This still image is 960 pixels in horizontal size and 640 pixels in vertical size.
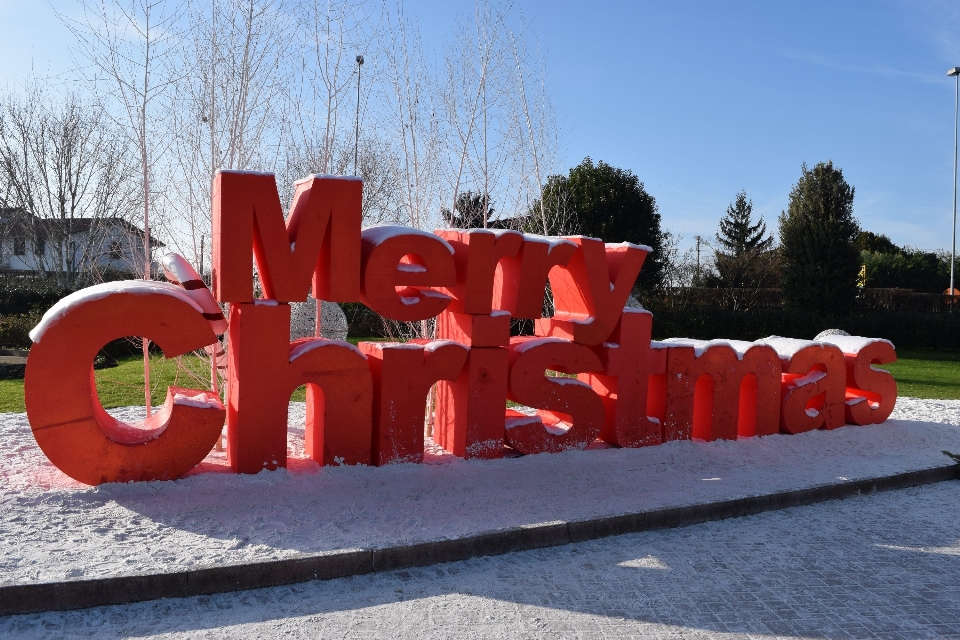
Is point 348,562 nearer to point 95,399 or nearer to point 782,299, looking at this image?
point 95,399

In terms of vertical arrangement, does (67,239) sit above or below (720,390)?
above

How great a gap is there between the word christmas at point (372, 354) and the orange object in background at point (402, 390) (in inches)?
0.6

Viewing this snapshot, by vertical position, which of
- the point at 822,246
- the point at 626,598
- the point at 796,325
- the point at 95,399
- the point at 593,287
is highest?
the point at 822,246

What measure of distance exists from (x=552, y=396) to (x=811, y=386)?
3805mm

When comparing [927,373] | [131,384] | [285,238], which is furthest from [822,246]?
[285,238]

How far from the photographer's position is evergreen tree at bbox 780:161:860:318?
25.8 m

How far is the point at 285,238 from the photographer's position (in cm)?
604

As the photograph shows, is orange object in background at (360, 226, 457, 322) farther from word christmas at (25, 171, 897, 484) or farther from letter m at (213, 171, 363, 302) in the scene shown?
letter m at (213, 171, 363, 302)

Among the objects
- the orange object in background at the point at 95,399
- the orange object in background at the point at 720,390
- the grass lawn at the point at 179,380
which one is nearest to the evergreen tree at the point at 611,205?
the grass lawn at the point at 179,380

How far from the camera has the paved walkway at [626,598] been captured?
12.5ft

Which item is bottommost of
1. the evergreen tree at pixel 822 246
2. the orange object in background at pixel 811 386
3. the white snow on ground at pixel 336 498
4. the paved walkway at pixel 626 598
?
the paved walkway at pixel 626 598

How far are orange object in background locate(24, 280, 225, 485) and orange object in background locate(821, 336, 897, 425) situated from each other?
7.65 meters

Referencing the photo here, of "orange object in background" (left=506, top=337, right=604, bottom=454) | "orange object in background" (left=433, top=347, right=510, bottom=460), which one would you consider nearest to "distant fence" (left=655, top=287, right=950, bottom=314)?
"orange object in background" (left=506, top=337, right=604, bottom=454)

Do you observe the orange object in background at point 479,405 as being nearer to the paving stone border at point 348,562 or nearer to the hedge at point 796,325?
the paving stone border at point 348,562
